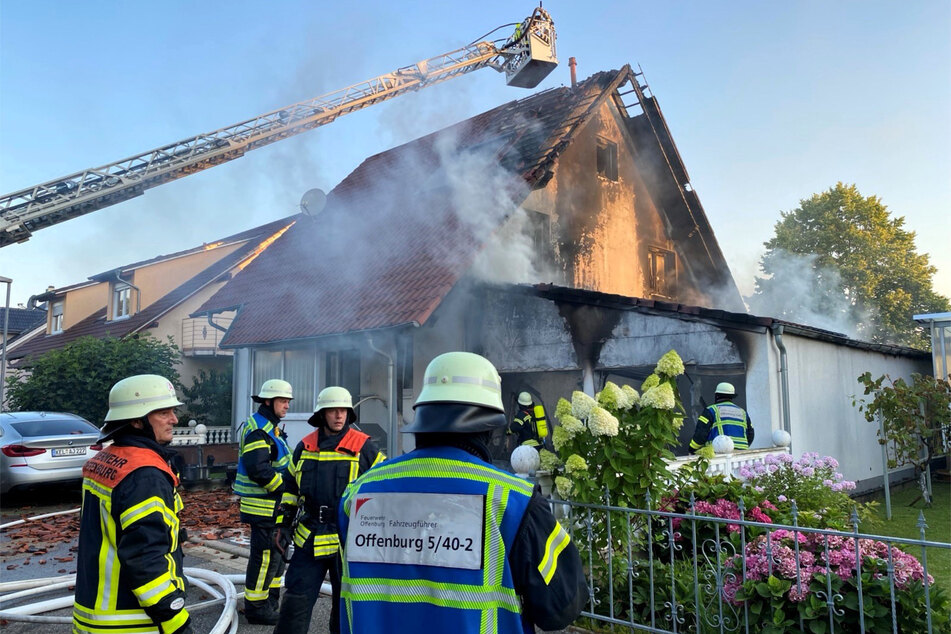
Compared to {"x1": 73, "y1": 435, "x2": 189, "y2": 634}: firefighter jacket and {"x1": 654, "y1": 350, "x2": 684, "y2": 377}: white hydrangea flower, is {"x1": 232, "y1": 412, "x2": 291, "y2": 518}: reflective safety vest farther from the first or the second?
{"x1": 654, "y1": 350, "x2": 684, "y2": 377}: white hydrangea flower

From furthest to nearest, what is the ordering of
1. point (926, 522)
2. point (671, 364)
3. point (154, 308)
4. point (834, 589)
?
point (154, 308) → point (926, 522) → point (671, 364) → point (834, 589)

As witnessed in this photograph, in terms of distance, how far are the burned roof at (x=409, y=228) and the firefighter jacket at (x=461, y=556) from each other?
7.92 m

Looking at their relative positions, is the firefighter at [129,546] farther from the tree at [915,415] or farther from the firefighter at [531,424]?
the tree at [915,415]

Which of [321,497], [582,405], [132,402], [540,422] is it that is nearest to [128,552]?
[132,402]

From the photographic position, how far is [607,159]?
50.2ft

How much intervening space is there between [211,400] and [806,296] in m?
26.3

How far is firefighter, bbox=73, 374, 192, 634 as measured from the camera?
2543 mm

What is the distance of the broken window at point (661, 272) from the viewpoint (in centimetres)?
1631

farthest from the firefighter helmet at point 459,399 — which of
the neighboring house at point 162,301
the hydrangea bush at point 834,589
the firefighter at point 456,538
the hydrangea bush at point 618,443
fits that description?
the neighboring house at point 162,301

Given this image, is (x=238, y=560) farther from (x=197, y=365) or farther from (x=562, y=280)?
(x=197, y=365)

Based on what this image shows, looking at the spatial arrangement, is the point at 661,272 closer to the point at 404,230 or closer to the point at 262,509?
the point at 404,230

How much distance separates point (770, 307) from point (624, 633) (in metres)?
32.0

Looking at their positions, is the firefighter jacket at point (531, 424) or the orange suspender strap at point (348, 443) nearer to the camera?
the orange suspender strap at point (348, 443)

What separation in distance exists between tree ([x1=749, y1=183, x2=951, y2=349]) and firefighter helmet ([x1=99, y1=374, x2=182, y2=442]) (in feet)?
100
